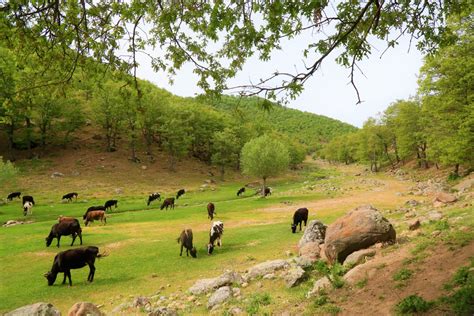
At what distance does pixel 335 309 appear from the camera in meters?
8.52

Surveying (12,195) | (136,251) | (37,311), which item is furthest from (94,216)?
(37,311)

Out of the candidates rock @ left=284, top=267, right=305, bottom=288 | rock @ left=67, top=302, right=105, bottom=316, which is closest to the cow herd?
rock @ left=67, top=302, right=105, bottom=316

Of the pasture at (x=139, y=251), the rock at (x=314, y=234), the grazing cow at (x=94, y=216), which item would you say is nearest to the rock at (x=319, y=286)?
the pasture at (x=139, y=251)

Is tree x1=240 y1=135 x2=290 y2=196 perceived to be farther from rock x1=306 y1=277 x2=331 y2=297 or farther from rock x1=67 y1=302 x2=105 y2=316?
rock x1=67 y1=302 x2=105 y2=316

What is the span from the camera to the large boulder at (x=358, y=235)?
12.5 metres

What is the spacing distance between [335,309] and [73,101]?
6570 cm

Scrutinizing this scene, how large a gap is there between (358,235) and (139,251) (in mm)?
13395

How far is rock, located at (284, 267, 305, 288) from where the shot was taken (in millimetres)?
11242

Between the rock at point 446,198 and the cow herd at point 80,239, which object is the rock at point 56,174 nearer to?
the cow herd at point 80,239

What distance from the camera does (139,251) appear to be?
67.5ft

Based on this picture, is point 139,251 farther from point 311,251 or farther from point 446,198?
point 446,198

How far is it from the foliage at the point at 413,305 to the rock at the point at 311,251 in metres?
5.47

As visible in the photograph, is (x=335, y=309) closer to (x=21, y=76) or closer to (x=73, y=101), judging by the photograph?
(x=21, y=76)

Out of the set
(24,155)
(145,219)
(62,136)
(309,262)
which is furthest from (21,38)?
(62,136)
